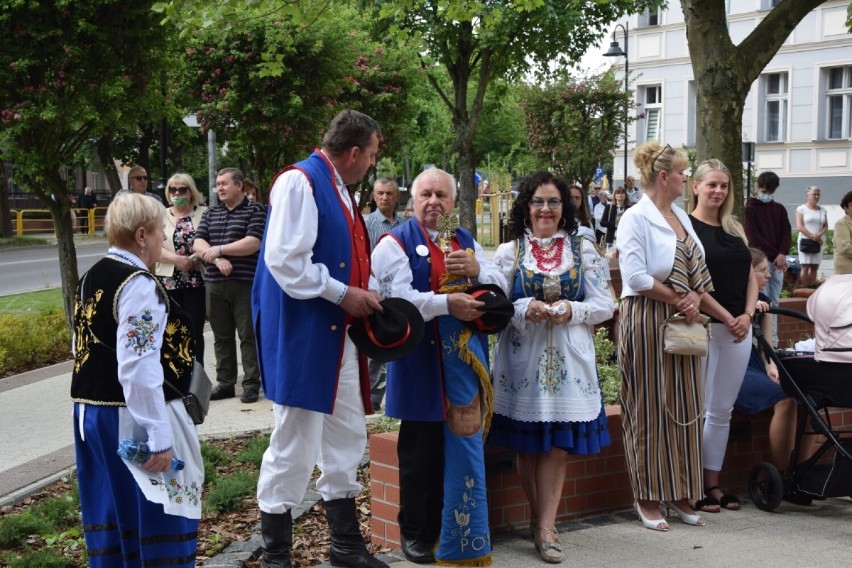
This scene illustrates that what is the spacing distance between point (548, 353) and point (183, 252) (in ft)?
14.8

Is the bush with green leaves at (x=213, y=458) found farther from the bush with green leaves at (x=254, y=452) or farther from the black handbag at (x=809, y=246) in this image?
the black handbag at (x=809, y=246)

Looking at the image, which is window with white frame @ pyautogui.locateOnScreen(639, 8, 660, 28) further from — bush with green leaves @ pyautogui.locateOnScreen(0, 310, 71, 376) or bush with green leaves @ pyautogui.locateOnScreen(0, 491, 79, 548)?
bush with green leaves @ pyautogui.locateOnScreen(0, 491, 79, 548)

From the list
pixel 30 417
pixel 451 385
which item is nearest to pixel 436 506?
pixel 451 385

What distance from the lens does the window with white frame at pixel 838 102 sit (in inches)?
1300

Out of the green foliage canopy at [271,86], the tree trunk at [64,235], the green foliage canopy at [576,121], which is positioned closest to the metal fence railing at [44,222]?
the green foliage canopy at [576,121]

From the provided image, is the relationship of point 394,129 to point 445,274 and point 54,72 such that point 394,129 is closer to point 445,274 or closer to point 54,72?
point 54,72

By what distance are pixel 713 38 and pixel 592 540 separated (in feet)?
21.4

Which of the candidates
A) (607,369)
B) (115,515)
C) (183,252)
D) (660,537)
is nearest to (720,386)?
(660,537)

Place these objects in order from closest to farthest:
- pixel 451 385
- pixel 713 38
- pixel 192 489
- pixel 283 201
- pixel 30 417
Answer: pixel 192 489 → pixel 283 201 → pixel 451 385 → pixel 30 417 → pixel 713 38

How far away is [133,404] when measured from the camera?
3904 millimetres

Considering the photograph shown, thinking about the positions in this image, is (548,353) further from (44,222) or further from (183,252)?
(44,222)

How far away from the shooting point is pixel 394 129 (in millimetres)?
30750

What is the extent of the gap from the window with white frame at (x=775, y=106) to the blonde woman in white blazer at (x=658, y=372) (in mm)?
30383

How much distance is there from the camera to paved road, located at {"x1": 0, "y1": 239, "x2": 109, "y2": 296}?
73.6ft
